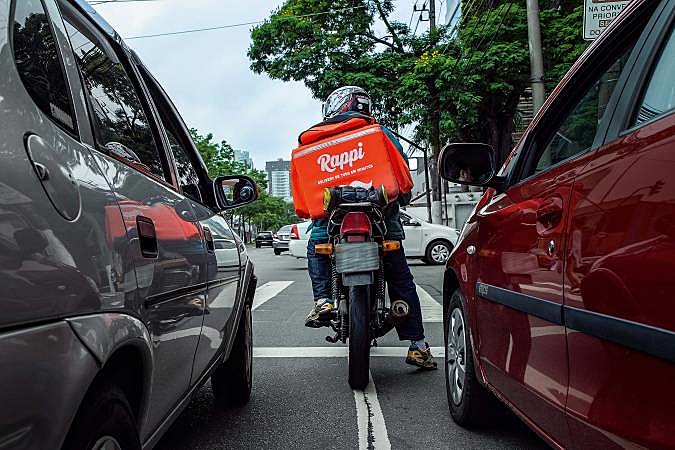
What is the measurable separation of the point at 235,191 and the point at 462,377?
5.34ft

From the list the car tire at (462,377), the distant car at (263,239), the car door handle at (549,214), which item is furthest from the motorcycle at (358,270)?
the distant car at (263,239)

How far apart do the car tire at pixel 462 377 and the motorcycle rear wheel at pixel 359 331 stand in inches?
20.1

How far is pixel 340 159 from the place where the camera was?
4.65 m

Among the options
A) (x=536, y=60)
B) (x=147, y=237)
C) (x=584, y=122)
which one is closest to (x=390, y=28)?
(x=536, y=60)

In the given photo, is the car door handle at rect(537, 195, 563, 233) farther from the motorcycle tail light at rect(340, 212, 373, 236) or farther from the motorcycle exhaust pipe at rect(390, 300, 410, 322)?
the motorcycle exhaust pipe at rect(390, 300, 410, 322)

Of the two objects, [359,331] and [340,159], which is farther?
[340,159]

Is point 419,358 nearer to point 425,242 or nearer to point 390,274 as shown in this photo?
point 390,274

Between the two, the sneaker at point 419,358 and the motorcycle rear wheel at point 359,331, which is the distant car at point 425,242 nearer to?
the sneaker at point 419,358

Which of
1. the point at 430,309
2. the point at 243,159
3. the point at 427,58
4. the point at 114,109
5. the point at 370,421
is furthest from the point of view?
the point at 243,159

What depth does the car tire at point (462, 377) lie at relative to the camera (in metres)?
3.41

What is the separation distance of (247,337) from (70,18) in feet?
8.05

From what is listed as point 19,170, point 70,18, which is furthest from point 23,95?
point 70,18

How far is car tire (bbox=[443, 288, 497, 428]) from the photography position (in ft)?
11.2

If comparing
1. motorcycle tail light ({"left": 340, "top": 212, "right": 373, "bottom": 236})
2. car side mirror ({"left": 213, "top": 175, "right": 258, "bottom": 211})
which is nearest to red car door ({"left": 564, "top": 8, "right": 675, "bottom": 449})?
car side mirror ({"left": 213, "top": 175, "right": 258, "bottom": 211})
